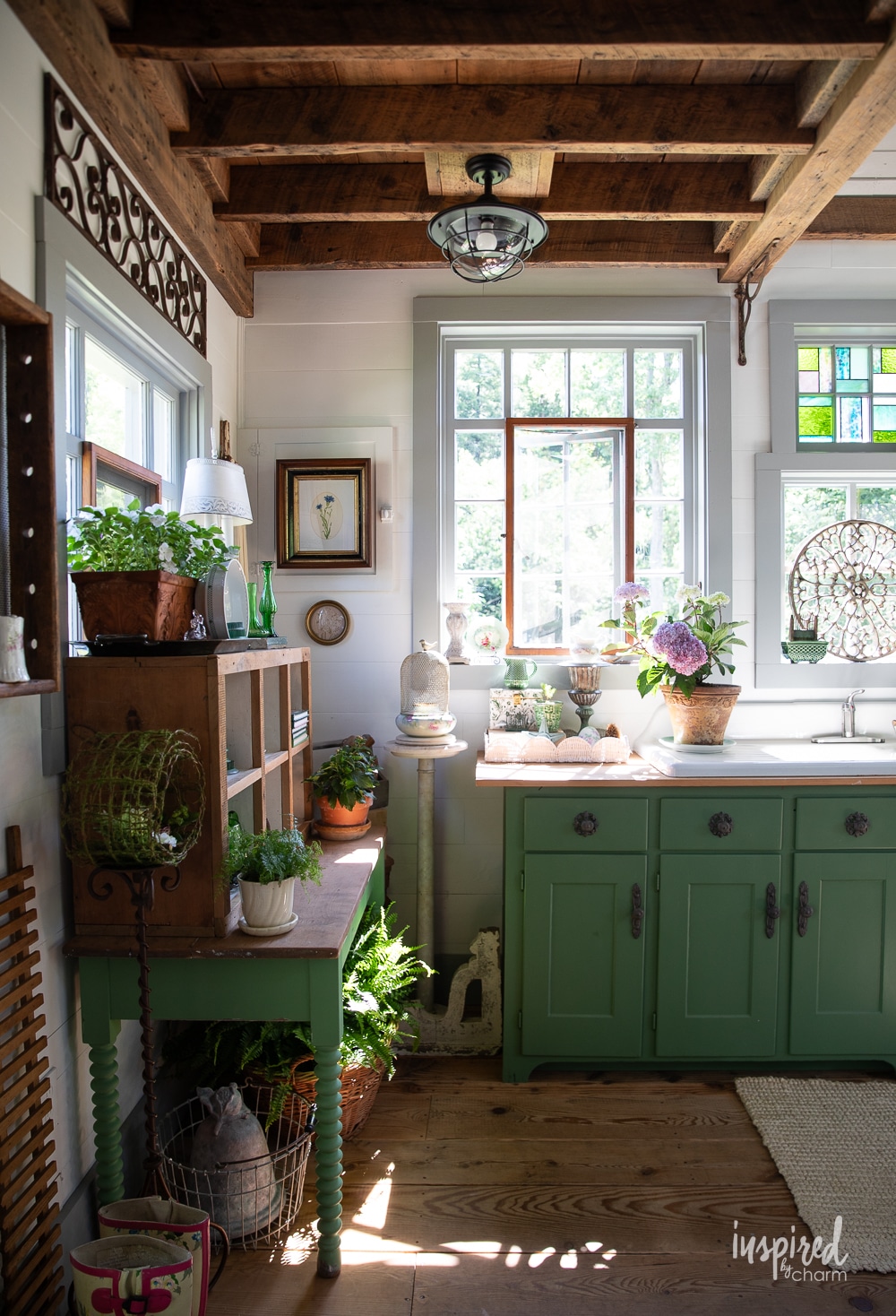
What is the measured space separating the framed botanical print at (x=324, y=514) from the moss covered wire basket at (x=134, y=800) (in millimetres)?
1601

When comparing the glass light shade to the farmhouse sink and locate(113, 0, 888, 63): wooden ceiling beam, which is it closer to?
locate(113, 0, 888, 63): wooden ceiling beam

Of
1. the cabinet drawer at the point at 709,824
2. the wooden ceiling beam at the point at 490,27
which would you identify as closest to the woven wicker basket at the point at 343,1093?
the cabinet drawer at the point at 709,824

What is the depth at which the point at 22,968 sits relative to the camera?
5.67 ft

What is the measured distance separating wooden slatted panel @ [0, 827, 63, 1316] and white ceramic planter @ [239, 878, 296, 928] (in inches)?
18.1

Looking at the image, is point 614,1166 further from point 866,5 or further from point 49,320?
point 866,5

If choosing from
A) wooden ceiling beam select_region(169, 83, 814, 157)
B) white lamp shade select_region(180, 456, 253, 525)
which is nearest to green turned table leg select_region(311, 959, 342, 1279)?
white lamp shade select_region(180, 456, 253, 525)

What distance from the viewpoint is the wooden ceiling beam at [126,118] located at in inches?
71.4

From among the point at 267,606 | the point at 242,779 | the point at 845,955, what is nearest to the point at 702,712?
the point at 845,955

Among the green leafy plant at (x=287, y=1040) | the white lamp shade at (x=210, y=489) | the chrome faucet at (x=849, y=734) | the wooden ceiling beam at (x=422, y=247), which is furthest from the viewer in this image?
the chrome faucet at (x=849, y=734)

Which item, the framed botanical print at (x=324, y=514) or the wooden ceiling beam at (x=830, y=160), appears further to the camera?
the framed botanical print at (x=324, y=514)

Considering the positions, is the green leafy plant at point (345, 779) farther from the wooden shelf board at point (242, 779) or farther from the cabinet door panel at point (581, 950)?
the cabinet door panel at point (581, 950)

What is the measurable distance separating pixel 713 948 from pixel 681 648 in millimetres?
1046

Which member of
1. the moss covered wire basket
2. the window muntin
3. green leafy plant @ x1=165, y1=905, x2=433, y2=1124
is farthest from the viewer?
the window muntin

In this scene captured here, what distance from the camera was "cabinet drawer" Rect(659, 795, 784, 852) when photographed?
2.92 metres
